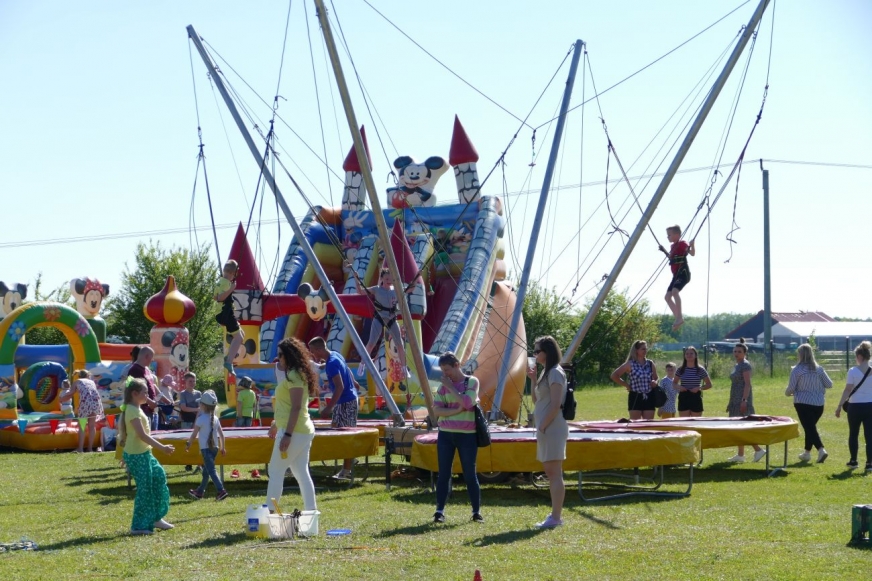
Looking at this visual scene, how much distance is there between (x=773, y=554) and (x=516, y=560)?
164 cm

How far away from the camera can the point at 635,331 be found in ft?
136

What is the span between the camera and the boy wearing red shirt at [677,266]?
11992 mm

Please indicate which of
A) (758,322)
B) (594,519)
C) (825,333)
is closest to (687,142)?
(594,519)

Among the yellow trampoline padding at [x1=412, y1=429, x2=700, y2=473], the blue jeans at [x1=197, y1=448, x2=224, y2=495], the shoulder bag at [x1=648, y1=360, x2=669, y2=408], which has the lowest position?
the blue jeans at [x1=197, y1=448, x2=224, y2=495]

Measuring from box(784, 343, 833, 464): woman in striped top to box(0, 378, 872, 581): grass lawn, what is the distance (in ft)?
3.47

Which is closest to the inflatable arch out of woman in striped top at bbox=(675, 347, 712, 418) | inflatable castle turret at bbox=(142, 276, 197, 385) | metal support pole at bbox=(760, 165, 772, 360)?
inflatable castle turret at bbox=(142, 276, 197, 385)

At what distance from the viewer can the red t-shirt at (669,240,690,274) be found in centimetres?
1200

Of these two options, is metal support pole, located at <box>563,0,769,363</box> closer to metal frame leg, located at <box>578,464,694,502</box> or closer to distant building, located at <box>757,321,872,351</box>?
metal frame leg, located at <box>578,464,694,502</box>

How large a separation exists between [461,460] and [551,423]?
2.61ft

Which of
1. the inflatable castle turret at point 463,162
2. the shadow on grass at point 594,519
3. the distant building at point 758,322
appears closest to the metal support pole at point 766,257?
the inflatable castle turret at point 463,162

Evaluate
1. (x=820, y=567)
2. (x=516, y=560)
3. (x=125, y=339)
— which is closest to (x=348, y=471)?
(x=516, y=560)

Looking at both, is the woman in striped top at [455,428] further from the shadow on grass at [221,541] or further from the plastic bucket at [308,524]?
the shadow on grass at [221,541]

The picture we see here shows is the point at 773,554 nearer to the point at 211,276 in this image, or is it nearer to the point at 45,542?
the point at 45,542

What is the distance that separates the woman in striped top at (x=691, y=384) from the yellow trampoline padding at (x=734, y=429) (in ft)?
4.42
